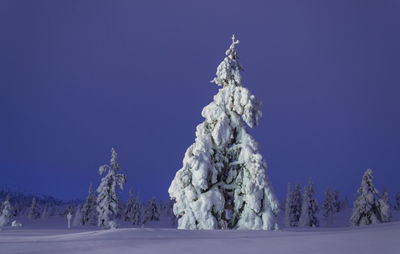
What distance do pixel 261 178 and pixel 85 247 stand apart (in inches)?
416

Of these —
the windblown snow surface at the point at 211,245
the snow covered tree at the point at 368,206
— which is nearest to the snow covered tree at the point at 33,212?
the snow covered tree at the point at 368,206

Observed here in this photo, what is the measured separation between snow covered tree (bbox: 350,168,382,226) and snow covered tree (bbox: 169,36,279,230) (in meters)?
26.7

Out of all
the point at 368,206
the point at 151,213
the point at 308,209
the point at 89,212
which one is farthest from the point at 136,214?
the point at 368,206

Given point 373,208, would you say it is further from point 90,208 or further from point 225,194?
point 90,208

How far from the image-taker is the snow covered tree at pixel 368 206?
36.5 m

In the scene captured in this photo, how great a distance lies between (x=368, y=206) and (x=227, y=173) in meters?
27.6

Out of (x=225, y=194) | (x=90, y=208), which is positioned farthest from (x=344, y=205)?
(x=225, y=194)

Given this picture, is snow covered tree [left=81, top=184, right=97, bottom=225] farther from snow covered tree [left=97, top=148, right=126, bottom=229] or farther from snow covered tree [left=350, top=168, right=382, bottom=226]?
snow covered tree [left=350, top=168, right=382, bottom=226]

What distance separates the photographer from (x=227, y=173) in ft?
55.1

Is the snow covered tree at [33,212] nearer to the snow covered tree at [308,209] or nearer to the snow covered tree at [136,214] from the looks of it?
the snow covered tree at [136,214]

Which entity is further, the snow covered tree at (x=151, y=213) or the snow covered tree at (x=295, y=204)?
the snow covered tree at (x=151, y=213)

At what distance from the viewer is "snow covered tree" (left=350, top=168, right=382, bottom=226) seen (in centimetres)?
3653

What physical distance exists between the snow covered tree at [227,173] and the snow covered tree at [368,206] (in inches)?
1050

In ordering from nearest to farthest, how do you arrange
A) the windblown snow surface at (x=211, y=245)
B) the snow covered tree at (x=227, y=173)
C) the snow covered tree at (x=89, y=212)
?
the windblown snow surface at (x=211, y=245) < the snow covered tree at (x=227, y=173) < the snow covered tree at (x=89, y=212)
